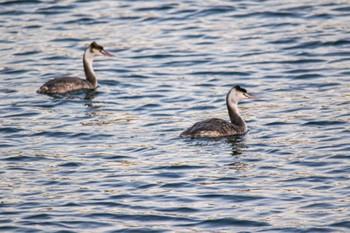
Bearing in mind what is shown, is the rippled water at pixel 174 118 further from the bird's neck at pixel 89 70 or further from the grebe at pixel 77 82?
the bird's neck at pixel 89 70

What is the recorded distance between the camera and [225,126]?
729 inches

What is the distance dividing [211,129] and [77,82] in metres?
5.70

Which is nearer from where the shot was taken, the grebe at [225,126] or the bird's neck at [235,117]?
the grebe at [225,126]

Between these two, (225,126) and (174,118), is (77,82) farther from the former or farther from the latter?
(225,126)

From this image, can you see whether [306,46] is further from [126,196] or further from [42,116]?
[126,196]

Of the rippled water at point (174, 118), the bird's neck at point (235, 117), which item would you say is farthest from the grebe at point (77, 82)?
the bird's neck at point (235, 117)

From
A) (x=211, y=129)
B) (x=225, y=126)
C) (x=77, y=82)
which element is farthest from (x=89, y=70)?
(x=211, y=129)

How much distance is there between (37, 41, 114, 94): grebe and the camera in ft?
72.6

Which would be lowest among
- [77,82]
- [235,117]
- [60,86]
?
[235,117]

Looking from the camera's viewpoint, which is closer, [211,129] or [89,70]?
[211,129]

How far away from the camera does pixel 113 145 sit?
17891 millimetres

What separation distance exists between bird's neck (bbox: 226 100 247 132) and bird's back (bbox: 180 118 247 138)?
22 centimetres

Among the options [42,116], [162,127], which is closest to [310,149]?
[162,127]

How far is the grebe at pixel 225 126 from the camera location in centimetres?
1806
